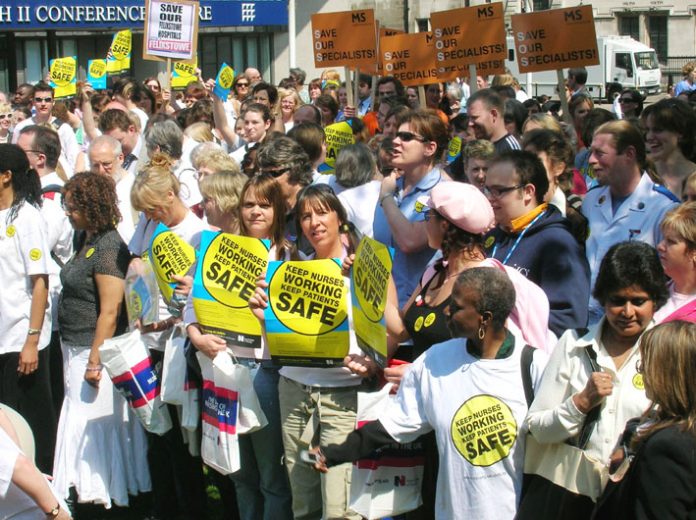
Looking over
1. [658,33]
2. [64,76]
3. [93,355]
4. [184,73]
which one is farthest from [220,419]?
[658,33]

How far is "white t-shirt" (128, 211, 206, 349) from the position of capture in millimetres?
6035

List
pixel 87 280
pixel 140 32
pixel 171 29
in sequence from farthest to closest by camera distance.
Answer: pixel 140 32, pixel 171 29, pixel 87 280

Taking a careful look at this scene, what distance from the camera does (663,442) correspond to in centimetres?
294

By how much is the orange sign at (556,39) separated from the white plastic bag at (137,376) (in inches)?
217

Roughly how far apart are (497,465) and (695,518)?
3.43ft

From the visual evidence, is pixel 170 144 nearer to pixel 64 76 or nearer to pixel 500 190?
pixel 500 190

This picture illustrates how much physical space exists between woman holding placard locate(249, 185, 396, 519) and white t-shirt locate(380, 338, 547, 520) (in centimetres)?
82

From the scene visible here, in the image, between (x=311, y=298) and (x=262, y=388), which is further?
(x=262, y=388)

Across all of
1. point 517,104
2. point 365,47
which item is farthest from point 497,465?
point 365,47

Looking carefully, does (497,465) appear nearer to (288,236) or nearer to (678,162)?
(288,236)

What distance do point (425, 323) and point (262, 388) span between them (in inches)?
47.8

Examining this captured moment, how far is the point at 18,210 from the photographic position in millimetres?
6410

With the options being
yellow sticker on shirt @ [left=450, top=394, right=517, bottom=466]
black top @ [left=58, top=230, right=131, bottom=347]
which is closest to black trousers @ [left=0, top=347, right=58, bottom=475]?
black top @ [left=58, top=230, right=131, bottom=347]

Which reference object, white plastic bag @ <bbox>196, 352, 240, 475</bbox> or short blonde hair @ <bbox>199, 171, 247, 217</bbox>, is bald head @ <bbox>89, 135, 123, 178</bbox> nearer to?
short blonde hair @ <bbox>199, 171, 247, 217</bbox>
